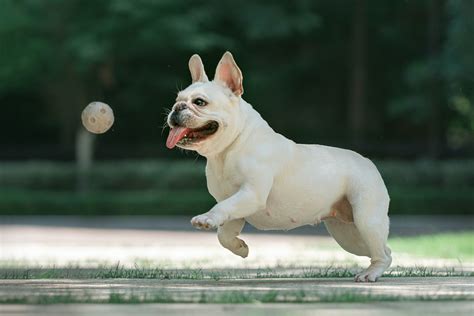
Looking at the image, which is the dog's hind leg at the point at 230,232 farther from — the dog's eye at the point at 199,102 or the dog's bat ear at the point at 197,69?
the dog's bat ear at the point at 197,69

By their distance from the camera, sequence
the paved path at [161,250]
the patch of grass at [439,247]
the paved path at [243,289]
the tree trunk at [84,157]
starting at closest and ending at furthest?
the paved path at [243,289]
the paved path at [161,250]
the patch of grass at [439,247]
the tree trunk at [84,157]

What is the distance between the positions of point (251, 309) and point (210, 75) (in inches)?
1056

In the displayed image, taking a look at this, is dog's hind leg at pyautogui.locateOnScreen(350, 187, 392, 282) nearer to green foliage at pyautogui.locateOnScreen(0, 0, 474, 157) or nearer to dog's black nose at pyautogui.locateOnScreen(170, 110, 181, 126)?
dog's black nose at pyautogui.locateOnScreen(170, 110, 181, 126)

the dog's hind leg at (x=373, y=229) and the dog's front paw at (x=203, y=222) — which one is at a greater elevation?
the dog's front paw at (x=203, y=222)

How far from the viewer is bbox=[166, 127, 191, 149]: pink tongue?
334 inches

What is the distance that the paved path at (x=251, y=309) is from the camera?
6410 millimetres

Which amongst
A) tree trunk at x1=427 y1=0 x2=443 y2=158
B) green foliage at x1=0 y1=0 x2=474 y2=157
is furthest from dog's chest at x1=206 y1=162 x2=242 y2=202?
tree trunk at x1=427 y1=0 x2=443 y2=158

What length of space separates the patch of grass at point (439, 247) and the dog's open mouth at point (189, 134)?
6.17 metres

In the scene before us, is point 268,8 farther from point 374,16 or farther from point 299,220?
point 299,220

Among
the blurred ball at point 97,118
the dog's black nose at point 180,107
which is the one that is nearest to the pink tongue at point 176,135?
the dog's black nose at point 180,107

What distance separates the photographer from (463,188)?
29375mm

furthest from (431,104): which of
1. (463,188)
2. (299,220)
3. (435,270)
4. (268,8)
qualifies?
(299,220)

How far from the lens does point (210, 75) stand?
33.2 m

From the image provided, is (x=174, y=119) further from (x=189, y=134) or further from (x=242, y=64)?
(x=242, y=64)
